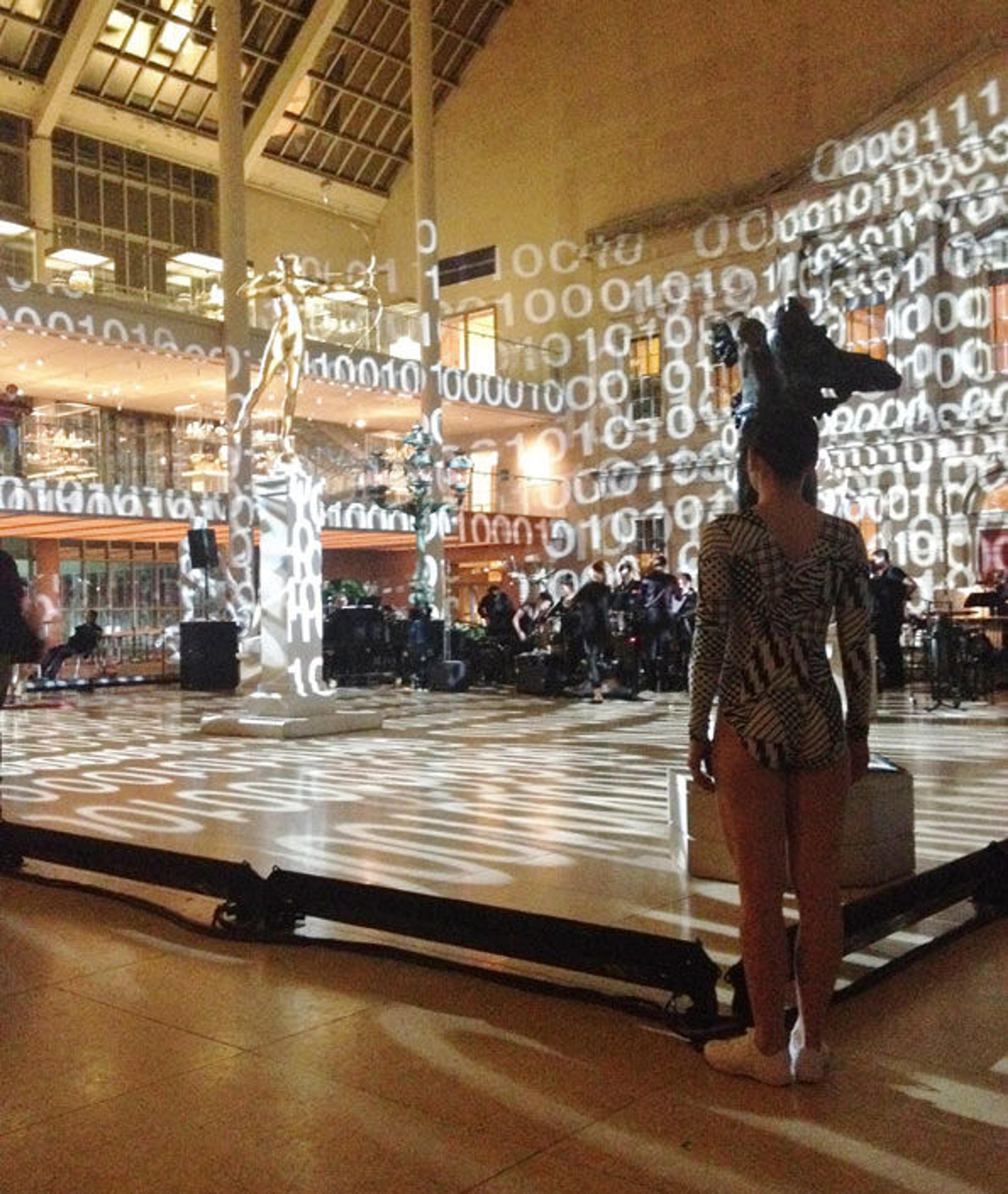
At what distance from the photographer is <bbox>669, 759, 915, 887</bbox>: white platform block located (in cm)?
406

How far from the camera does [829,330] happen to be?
67.9ft

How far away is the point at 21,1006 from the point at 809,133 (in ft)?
76.2

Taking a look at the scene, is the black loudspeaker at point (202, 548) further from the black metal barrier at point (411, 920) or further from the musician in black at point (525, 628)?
the black metal barrier at point (411, 920)

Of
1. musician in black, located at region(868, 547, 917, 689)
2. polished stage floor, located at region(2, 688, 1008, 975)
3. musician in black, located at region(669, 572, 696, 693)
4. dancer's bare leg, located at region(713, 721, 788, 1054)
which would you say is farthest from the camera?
musician in black, located at region(669, 572, 696, 693)

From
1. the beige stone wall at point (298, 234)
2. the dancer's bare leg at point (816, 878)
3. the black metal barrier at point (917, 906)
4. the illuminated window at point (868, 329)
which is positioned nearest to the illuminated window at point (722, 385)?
the illuminated window at point (868, 329)

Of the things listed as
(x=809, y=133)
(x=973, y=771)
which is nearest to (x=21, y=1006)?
(x=973, y=771)

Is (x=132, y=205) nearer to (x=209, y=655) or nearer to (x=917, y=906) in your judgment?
(x=209, y=655)

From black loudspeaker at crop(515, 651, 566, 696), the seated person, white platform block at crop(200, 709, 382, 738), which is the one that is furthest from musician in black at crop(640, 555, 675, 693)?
the seated person

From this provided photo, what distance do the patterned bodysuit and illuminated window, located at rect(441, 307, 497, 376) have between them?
24.9m

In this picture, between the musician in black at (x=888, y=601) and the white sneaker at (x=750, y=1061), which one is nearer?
the white sneaker at (x=750, y=1061)

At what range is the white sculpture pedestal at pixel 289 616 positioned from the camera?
10078 millimetres

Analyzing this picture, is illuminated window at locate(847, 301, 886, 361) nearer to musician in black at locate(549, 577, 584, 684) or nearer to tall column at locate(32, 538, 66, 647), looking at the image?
musician in black at locate(549, 577, 584, 684)

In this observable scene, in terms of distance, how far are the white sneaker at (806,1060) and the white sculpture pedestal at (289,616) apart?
25.1ft

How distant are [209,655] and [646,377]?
1211cm
